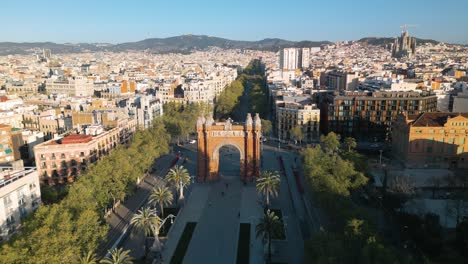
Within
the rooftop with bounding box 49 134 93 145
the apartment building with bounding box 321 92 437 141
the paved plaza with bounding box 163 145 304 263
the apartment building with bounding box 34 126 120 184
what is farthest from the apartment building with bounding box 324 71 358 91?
the apartment building with bounding box 34 126 120 184

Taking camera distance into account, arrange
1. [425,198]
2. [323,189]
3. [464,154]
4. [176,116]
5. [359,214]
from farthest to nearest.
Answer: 1. [176,116]
2. [464,154]
3. [425,198]
4. [323,189]
5. [359,214]

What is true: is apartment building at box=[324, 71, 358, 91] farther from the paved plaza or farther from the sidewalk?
the sidewalk

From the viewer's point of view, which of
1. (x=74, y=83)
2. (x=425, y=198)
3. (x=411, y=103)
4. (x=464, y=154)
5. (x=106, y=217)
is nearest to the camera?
(x=106, y=217)

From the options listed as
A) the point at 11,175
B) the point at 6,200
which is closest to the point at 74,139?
the point at 11,175

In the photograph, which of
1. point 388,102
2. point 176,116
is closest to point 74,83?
point 176,116

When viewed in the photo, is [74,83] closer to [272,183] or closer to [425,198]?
[272,183]

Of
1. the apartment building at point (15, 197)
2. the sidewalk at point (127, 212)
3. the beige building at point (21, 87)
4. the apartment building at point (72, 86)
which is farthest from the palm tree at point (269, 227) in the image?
the beige building at point (21, 87)

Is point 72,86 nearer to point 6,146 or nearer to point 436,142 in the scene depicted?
point 6,146
